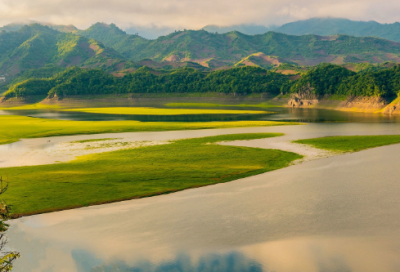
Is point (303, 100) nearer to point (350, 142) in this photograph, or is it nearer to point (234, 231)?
point (350, 142)

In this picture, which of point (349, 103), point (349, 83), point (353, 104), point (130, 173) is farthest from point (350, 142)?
point (349, 83)

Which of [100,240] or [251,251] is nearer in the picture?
[251,251]

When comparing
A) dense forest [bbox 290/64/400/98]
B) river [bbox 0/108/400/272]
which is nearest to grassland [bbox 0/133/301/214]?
river [bbox 0/108/400/272]

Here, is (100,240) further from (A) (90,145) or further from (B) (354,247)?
(A) (90,145)

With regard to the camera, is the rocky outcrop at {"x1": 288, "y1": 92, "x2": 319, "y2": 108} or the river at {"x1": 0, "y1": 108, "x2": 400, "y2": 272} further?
the rocky outcrop at {"x1": 288, "y1": 92, "x2": 319, "y2": 108}

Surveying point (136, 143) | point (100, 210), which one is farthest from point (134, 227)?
point (136, 143)

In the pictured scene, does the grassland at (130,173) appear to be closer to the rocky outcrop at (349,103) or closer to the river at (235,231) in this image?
the river at (235,231)

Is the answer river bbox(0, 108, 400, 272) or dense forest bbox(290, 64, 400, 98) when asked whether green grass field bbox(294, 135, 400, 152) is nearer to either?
river bbox(0, 108, 400, 272)
